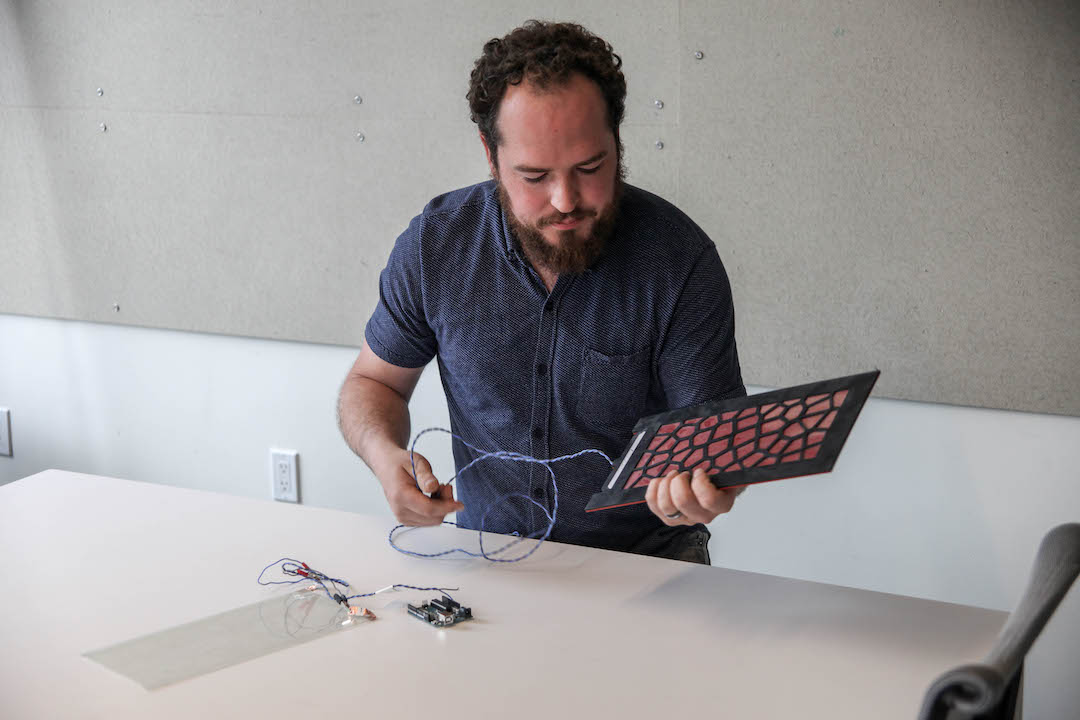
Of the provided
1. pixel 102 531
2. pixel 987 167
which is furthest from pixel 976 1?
pixel 102 531

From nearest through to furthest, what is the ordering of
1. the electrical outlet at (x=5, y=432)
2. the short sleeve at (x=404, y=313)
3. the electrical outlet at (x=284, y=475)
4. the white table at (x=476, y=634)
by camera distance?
the white table at (x=476, y=634), the short sleeve at (x=404, y=313), the electrical outlet at (x=284, y=475), the electrical outlet at (x=5, y=432)

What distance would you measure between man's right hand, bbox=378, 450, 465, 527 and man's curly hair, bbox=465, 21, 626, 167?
19.4 inches

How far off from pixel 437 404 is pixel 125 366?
992 mm

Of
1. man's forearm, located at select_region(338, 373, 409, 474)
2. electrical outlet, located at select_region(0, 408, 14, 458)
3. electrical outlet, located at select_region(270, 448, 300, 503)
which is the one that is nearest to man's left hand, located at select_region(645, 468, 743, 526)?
man's forearm, located at select_region(338, 373, 409, 474)

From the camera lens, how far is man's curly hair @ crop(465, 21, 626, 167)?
54.6 inches

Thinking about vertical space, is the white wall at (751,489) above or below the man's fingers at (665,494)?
below

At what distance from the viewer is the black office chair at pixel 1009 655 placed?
0.65 metres

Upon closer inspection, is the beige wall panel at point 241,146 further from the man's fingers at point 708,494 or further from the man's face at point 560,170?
the man's fingers at point 708,494

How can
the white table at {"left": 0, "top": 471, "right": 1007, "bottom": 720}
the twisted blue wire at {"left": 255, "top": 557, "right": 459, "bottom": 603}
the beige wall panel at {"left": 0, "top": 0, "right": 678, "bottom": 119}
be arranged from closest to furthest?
the white table at {"left": 0, "top": 471, "right": 1007, "bottom": 720}, the twisted blue wire at {"left": 255, "top": 557, "right": 459, "bottom": 603}, the beige wall panel at {"left": 0, "top": 0, "right": 678, "bottom": 119}

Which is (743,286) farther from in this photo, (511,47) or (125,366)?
(125,366)

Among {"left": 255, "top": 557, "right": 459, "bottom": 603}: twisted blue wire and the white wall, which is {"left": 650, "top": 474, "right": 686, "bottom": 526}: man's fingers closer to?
{"left": 255, "top": 557, "right": 459, "bottom": 603}: twisted blue wire

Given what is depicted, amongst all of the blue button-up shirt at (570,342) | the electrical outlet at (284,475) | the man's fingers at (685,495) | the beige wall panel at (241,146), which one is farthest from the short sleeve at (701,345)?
the electrical outlet at (284,475)

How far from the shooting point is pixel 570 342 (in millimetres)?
1516

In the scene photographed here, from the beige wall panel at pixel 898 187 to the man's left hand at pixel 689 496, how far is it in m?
0.90
